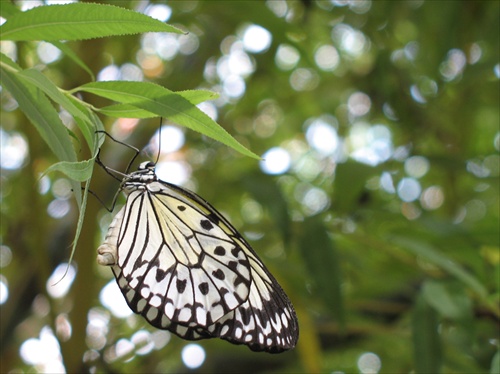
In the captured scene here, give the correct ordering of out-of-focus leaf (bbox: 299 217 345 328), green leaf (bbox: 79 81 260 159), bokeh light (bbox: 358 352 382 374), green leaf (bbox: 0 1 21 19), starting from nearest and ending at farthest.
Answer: green leaf (bbox: 79 81 260 159)
green leaf (bbox: 0 1 21 19)
out-of-focus leaf (bbox: 299 217 345 328)
bokeh light (bbox: 358 352 382 374)

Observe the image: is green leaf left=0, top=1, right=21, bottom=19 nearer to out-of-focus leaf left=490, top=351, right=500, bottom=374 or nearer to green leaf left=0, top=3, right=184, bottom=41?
green leaf left=0, top=3, right=184, bottom=41

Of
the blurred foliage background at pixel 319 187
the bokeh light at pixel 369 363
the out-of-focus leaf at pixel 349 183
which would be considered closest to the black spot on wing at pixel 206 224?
the blurred foliage background at pixel 319 187

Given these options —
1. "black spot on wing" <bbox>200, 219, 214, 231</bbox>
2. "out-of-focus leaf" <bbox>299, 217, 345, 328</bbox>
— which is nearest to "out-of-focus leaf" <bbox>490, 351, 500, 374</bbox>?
"out-of-focus leaf" <bbox>299, 217, 345, 328</bbox>

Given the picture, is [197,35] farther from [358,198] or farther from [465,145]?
[465,145]

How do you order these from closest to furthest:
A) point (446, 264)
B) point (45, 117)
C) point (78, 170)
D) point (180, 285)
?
point (78, 170) → point (45, 117) → point (180, 285) → point (446, 264)

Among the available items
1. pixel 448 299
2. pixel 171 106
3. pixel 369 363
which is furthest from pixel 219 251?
pixel 369 363

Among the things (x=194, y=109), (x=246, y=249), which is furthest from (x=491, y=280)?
(x=194, y=109)

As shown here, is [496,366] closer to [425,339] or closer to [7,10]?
[425,339]
